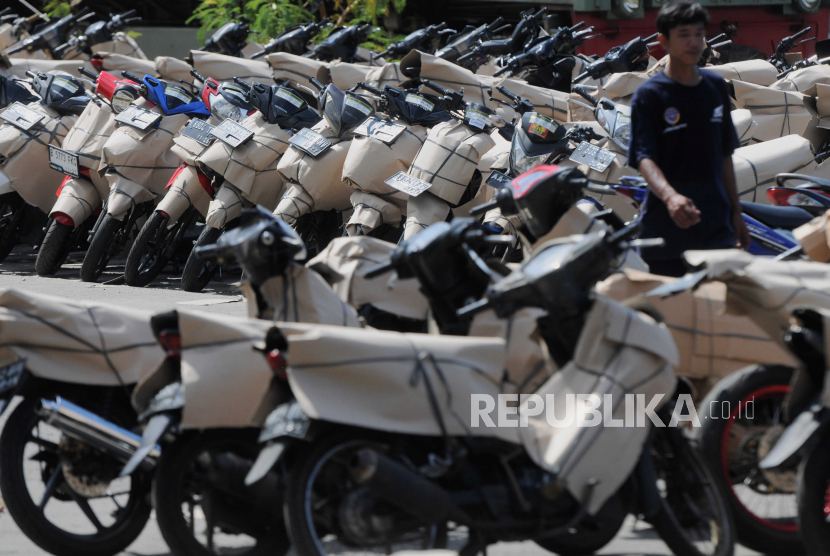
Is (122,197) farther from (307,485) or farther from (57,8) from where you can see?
(57,8)

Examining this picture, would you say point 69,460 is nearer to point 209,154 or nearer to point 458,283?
point 458,283

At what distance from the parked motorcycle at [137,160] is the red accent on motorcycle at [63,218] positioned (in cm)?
20

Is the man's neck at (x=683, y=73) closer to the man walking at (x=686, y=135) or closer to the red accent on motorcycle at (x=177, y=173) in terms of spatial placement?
the man walking at (x=686, y=135)

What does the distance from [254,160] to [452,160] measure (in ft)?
5.54

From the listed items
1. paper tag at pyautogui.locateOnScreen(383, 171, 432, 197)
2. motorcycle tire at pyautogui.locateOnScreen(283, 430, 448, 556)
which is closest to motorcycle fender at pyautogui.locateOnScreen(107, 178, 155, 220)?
paper tag at pyautogui.locateOnScreen(383, 171, 432, 197)

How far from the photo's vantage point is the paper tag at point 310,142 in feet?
25.2

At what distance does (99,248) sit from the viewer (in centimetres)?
851

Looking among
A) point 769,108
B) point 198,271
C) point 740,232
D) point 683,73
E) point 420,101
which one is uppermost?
point 683,73

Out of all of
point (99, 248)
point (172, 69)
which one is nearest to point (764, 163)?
point (99, 248)

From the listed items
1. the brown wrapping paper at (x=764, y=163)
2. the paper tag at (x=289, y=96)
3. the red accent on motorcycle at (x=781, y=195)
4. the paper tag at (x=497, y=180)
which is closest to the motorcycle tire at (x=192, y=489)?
the red accent on motorcycle at (x=781, y=195)

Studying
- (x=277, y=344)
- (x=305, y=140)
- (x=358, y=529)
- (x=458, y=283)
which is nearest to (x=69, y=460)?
(x=277, y=344)

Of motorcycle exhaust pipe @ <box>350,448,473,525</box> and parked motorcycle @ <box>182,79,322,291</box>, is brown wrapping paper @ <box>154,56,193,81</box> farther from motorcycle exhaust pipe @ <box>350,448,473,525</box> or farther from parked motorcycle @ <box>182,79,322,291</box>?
motorcycle exhaust pipe @ <box>350,448,473,525</box>

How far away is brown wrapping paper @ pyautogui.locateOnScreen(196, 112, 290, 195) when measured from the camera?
26.2ft

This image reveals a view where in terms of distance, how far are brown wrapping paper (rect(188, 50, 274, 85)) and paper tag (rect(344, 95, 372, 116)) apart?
1897 millimetres
